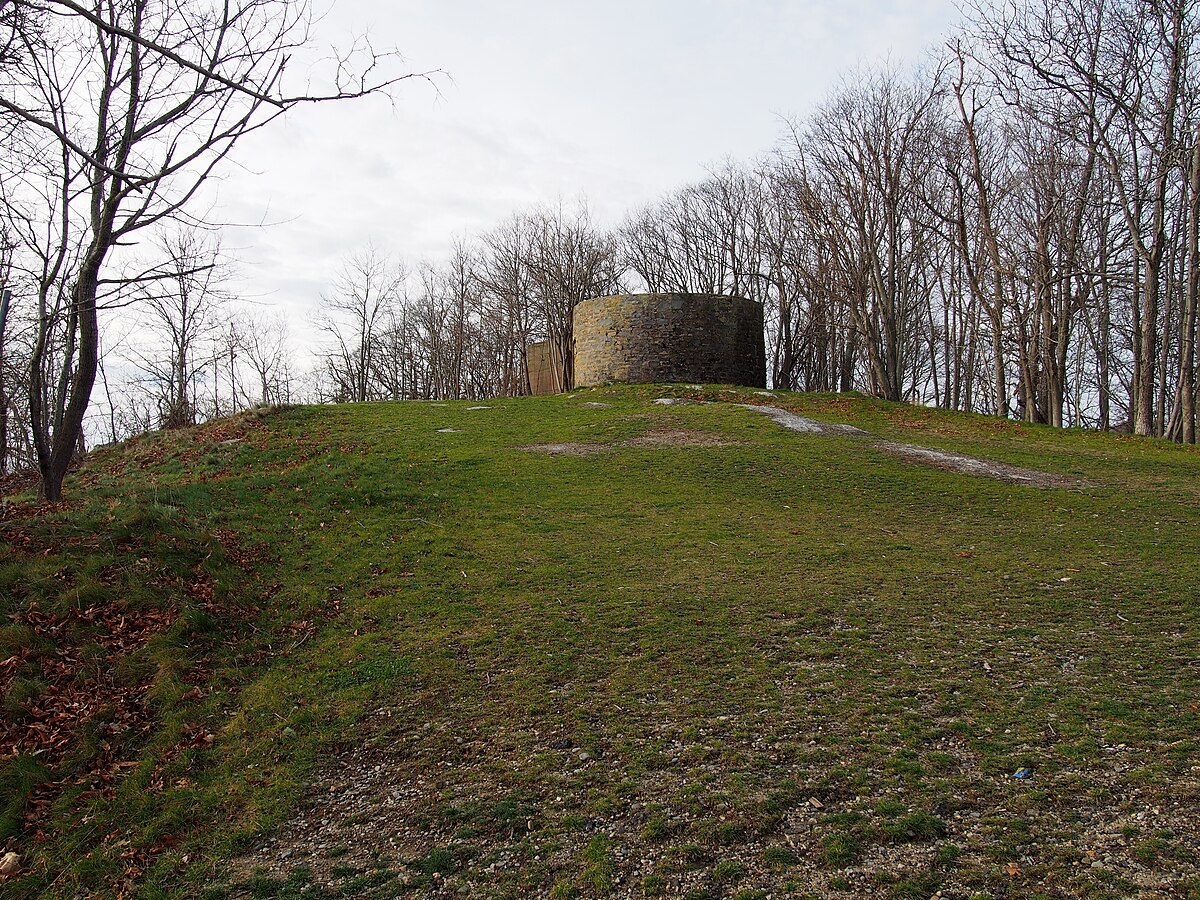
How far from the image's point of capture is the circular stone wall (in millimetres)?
22344

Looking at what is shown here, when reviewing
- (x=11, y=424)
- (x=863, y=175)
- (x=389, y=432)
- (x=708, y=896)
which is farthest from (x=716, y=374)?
(x=708, y=896)

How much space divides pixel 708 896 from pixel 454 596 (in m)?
3.88

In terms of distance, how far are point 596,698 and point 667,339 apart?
18846 mm

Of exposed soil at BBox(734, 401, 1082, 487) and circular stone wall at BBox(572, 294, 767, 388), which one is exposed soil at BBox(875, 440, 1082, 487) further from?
circular stone wall at BBox(572, 294, 767, 388)

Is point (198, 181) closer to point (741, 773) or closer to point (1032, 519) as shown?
point (741, 773)

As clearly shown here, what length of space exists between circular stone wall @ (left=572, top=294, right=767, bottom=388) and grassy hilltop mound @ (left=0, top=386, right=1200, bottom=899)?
13.7 m

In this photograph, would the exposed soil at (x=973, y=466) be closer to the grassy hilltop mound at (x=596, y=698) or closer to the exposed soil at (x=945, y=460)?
the exposed soil at (x=945, y=460)

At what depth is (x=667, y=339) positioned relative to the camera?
22328 mm

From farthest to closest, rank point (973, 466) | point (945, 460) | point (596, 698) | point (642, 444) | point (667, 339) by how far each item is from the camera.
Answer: point (667, 339)
point (642, 444)
point (945, 460)
point (973, 466)
point (596, 698)

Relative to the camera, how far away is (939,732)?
368 centimetres

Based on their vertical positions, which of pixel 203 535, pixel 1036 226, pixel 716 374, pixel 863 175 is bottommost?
pixel 203 535

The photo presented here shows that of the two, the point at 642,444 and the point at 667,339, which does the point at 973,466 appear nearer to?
the point at 642,444

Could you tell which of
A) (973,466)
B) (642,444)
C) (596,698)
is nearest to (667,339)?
(642,444)

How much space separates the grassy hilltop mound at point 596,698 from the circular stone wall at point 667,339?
1370cm
